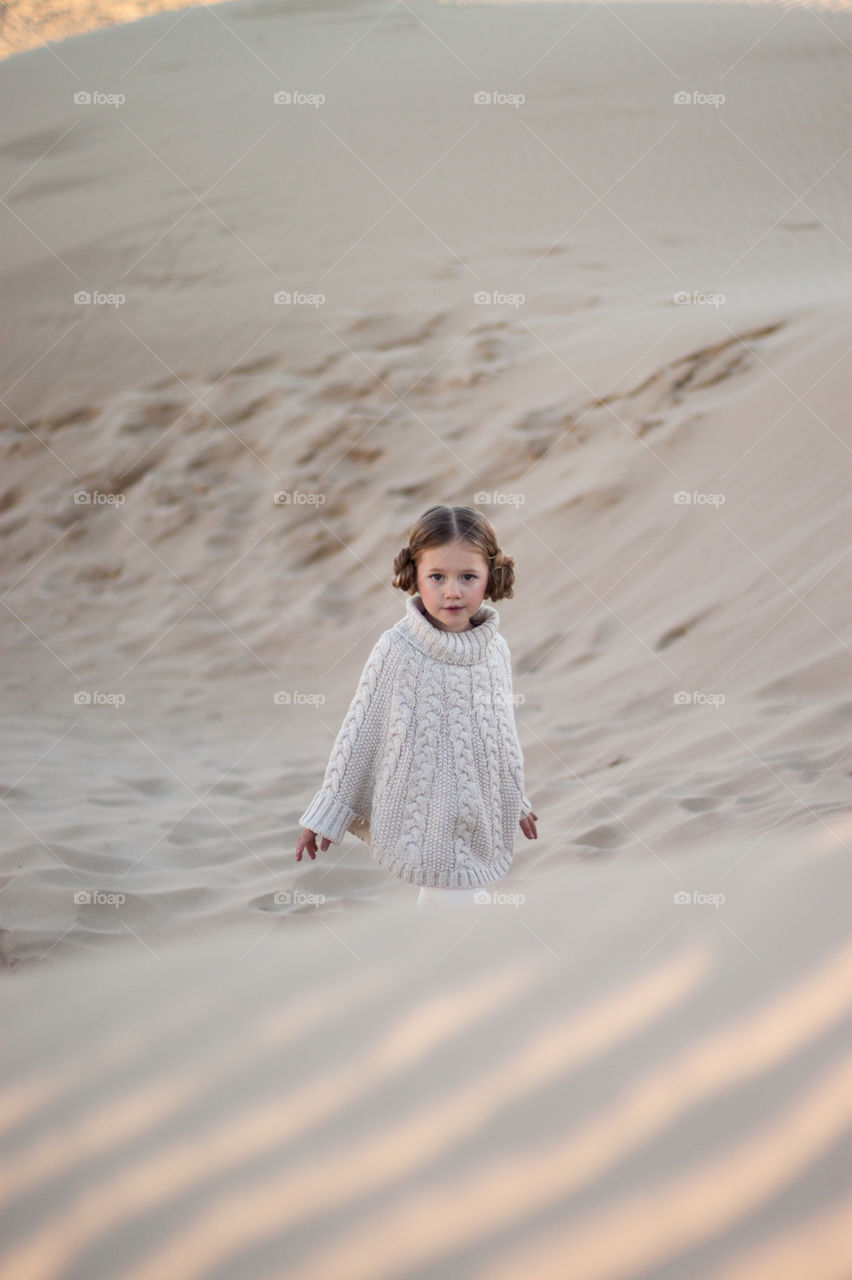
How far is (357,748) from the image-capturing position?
9.86ft

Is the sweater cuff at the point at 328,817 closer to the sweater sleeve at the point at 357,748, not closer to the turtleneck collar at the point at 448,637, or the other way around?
the sweater sleeve at the point at 357,748

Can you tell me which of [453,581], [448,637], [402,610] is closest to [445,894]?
[448,637]

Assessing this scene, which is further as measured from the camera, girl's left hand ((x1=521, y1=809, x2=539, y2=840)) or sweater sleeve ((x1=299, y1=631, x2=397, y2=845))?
girl's left hand ((x1=521, y1=809, x2=539, y2=840))

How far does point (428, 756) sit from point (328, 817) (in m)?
0.29

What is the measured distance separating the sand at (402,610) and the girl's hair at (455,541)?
1224 millimetres

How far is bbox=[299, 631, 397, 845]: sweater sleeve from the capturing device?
9.78 feet

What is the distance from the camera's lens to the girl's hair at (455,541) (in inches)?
114

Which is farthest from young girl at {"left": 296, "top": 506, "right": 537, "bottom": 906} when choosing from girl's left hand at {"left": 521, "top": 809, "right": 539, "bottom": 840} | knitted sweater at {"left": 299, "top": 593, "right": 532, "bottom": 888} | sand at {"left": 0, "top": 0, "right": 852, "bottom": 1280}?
sand at {"left": 0, "top": 0, "right": 852, "bottom": 1280}

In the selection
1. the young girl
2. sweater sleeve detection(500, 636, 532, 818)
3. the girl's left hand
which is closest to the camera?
the young girl

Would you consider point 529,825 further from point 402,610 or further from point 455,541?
point 402,610

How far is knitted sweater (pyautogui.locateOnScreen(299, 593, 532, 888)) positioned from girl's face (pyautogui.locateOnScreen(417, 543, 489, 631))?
0.15ft

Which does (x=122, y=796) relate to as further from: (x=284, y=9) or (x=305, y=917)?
(x=284, y=9)

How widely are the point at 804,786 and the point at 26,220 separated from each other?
8575mm

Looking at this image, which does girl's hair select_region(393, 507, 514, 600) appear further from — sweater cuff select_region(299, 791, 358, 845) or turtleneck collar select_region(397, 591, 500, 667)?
sweater cuff select_region(299, 791, 358, 845)
